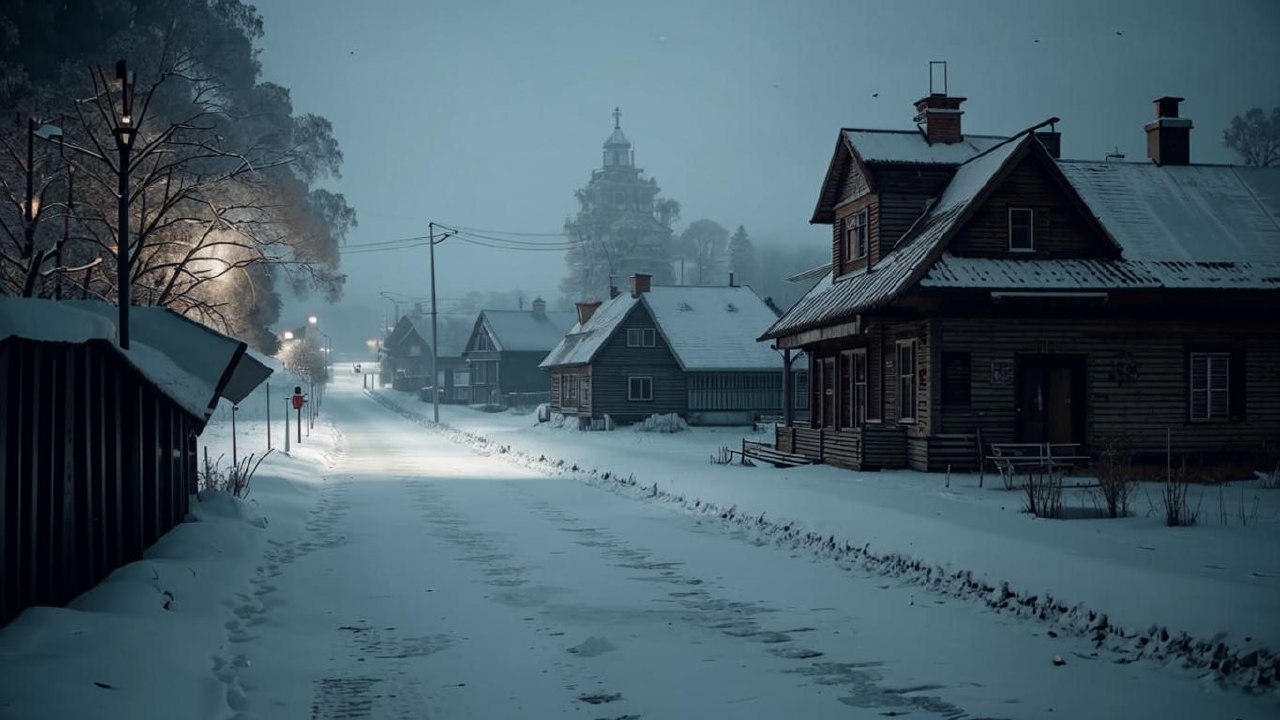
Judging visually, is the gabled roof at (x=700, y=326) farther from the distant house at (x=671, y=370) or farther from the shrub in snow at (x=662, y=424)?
the shrub in snow at (x=662, y=424)

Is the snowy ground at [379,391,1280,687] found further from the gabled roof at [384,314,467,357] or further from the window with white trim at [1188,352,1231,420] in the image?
the gabled roof at [384,314,467,357]

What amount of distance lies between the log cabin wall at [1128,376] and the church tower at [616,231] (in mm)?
75818

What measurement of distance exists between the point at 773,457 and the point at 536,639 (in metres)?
19.2

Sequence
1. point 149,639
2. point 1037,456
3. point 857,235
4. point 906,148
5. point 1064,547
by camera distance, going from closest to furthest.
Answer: point 149,639 < point 1064,547 < point 1037,456 < point 906,148 < point 857,235

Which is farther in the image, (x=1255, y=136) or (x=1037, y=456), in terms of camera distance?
(x=1255, y=136)

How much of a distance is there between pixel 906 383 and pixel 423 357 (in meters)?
81.5

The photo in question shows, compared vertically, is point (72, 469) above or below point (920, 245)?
below

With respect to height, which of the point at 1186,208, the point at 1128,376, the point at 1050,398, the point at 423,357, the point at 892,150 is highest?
the point at 892,150

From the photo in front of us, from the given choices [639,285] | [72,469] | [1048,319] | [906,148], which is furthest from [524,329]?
[72,469]

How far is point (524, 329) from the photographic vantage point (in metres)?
79.0

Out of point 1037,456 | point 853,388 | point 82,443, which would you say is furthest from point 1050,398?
point 82,443

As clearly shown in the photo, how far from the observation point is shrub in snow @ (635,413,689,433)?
155 feet

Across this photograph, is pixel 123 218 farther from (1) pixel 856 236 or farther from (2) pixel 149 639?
(1) pixel 856 236

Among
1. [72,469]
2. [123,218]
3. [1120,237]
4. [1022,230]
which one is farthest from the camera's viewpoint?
[1120,237]
